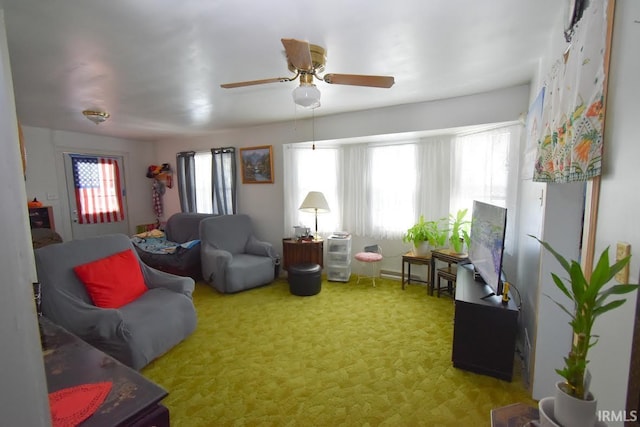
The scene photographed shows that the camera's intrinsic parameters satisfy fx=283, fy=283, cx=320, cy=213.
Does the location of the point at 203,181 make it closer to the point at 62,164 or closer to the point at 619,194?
the point at 62,164

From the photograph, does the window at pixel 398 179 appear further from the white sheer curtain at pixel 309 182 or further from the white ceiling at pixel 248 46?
the white ceiling at pixel 248 46

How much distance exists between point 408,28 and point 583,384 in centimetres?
183

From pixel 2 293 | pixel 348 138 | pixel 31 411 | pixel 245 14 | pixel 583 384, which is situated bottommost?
pixel 583 384

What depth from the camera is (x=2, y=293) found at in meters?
0.38

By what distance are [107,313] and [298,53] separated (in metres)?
2.28

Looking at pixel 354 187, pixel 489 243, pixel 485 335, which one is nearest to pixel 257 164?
pixel 354 187

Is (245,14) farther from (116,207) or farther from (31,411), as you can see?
(116,207)

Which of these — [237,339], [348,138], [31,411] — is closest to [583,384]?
[31,411]

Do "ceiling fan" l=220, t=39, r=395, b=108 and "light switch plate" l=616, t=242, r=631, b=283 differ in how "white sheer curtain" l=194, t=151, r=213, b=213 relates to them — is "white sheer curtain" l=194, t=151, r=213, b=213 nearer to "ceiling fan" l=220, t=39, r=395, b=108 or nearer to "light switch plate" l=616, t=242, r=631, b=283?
"ceiling fan" l=220, t=39, r=395, b=108

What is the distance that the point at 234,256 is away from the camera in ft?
13.6

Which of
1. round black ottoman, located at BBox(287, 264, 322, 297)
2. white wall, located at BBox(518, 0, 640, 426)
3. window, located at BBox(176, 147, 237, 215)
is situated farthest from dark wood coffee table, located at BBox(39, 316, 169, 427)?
window, located at BBox(176, 147, 237, 215)

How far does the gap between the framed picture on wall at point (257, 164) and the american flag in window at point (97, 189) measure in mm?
2621

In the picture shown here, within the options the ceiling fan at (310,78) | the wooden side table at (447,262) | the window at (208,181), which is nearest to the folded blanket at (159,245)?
the window at (208,181)

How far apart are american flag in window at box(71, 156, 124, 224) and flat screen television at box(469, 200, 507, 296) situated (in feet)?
19.4
